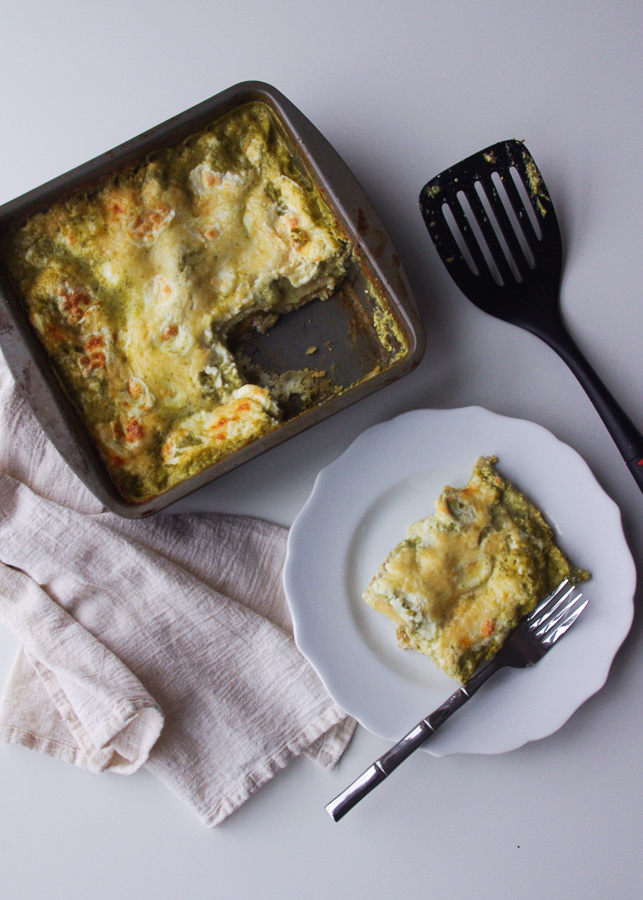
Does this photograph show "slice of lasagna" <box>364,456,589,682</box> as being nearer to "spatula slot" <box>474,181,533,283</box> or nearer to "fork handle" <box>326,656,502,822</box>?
"fork handle" <box>326,656,502,822</box>

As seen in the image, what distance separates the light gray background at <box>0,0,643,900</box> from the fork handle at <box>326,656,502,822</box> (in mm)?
208

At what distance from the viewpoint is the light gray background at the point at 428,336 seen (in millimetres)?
2166

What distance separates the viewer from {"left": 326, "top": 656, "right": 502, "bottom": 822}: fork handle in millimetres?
1977

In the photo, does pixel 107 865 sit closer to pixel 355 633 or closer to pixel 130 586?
pixel 130 586

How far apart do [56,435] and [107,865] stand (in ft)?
4.36

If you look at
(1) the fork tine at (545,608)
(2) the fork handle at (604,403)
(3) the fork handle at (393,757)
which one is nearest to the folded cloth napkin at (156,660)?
(3) the fork handle at (393,757)

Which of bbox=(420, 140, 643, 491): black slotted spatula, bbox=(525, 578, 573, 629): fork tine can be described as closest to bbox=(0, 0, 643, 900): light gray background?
bbox=(420, 140, 643, 491): black slotted spatula

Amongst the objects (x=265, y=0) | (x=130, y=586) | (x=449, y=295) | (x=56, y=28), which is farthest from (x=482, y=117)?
(x=130, y=586)

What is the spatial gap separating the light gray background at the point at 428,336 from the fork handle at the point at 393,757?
0.21 meters

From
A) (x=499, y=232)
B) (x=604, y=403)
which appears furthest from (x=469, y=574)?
(x=499, y=232)

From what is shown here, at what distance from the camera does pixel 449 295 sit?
2.32 metres

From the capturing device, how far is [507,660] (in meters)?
2.04

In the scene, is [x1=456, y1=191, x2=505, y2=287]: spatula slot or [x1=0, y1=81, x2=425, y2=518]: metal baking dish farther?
[x1=456, y1=191, x2=505, y2=287]: spatula slot

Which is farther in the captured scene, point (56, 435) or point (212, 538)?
point (212, 538)
